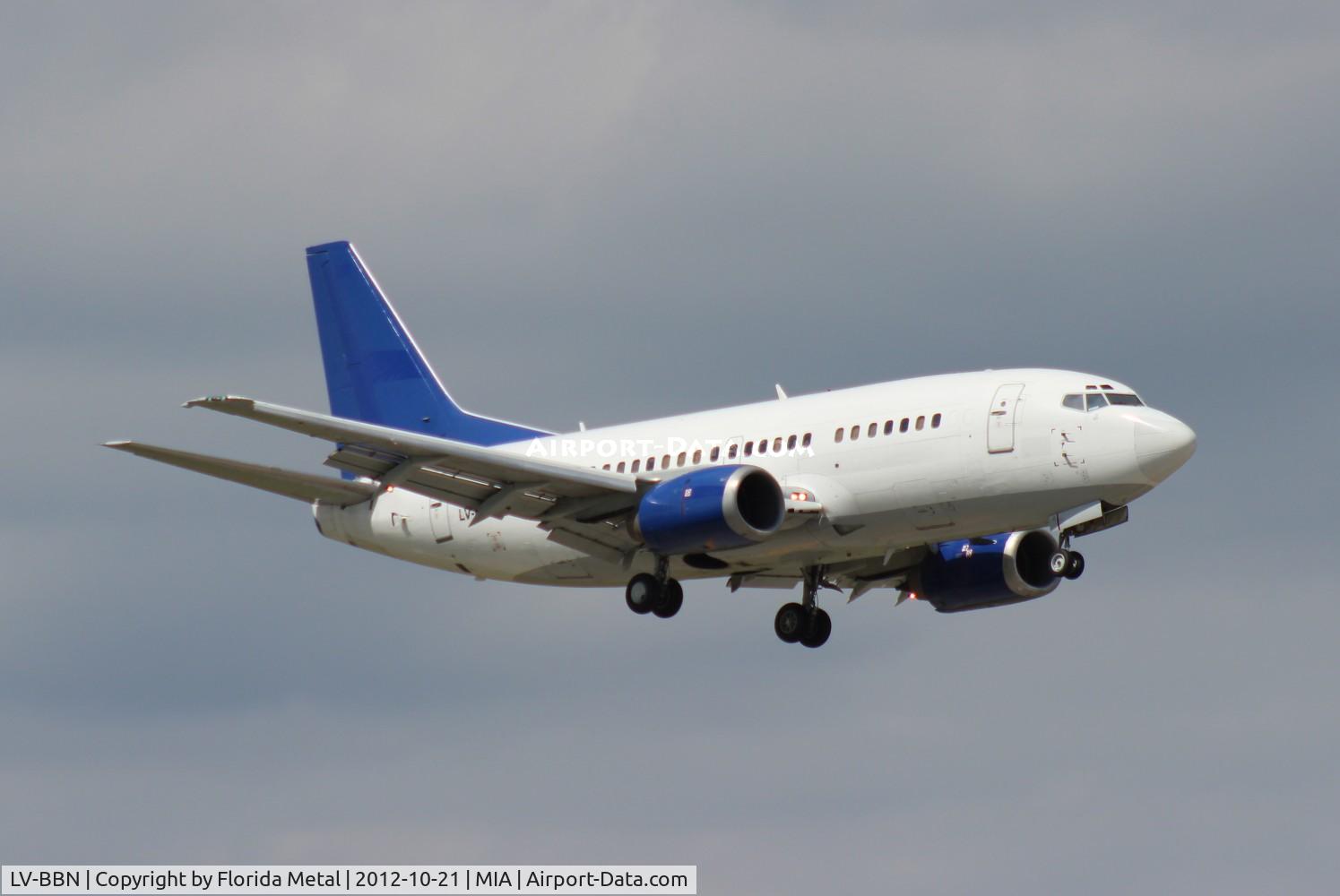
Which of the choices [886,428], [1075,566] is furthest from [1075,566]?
[886,428]

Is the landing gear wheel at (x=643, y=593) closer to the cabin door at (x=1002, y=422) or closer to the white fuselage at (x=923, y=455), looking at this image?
the white fuselage at (x=923, y=455)

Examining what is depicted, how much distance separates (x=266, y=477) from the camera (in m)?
52.0

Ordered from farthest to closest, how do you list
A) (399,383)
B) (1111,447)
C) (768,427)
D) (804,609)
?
(399,383)
(804,609)
(768,427)
(1111,447)

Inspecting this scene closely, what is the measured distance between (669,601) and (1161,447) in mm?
11562

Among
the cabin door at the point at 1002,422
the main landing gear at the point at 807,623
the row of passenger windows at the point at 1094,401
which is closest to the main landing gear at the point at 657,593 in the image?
the main landing gear at the point at 807,623

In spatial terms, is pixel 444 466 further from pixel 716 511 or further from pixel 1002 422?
pixel 1002 422

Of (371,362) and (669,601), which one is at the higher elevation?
(371,362)

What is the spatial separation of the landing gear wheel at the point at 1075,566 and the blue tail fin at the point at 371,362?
53.7 feet

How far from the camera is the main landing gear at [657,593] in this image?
50031 mm

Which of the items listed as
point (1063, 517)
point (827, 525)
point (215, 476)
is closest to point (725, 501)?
point (827, 525)

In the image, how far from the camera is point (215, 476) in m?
49.9

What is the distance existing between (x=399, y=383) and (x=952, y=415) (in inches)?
705

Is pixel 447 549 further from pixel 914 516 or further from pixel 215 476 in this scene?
pixel 914 516

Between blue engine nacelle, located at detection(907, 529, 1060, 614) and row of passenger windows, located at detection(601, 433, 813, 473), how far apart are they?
18.7ft
